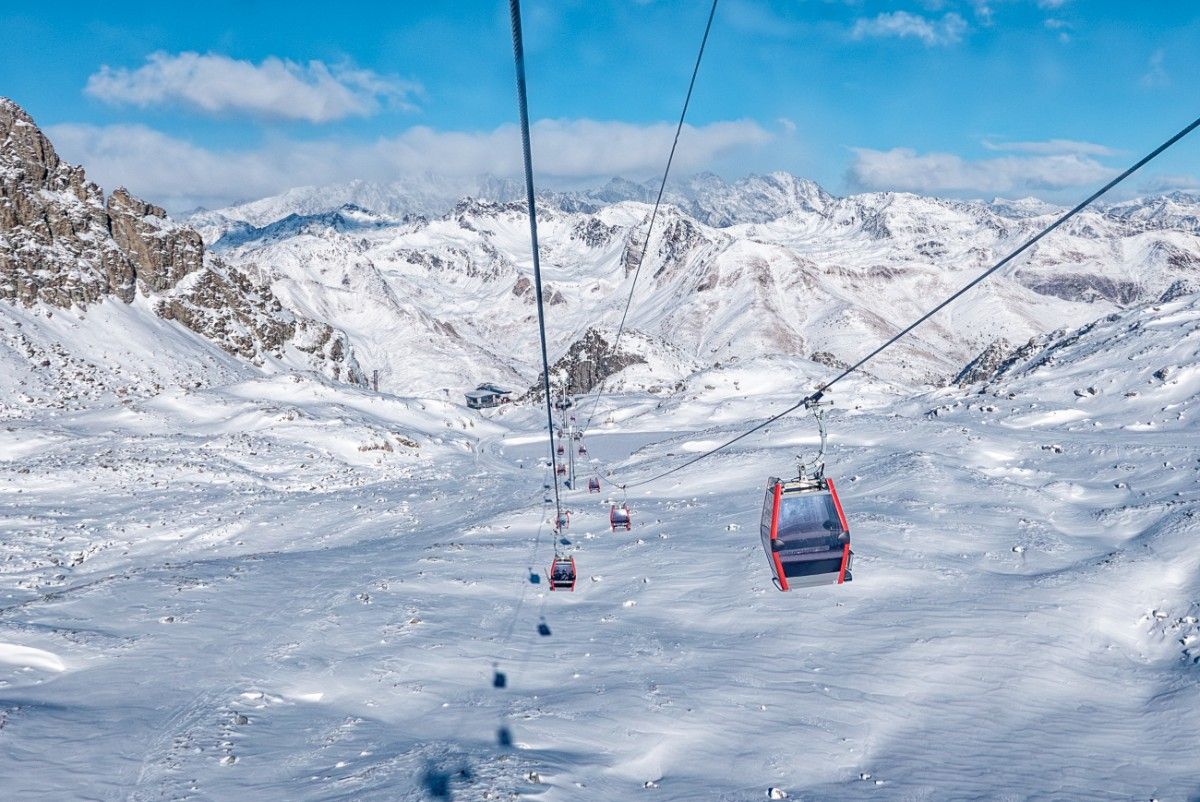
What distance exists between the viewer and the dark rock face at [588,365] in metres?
117

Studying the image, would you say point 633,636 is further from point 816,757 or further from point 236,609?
point 236,609

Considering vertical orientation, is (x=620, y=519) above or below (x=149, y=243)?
below

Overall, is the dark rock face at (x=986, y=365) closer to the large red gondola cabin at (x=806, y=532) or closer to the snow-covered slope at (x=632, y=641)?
the snow-covered slope at (x=632, y=641)

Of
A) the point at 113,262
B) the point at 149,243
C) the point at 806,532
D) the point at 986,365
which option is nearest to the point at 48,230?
the point at 113,262

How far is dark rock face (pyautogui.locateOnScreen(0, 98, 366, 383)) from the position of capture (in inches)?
3396

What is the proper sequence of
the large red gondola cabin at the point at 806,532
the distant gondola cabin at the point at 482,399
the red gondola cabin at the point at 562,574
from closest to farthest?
the large red gondola cabin at the point at 806,532
the red gondola cabin at the point at 562,574
the distant gondola cabin at the point at 482,399

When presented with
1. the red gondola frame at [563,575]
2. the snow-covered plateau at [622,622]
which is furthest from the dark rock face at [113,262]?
the red gondola frame at [563,575]

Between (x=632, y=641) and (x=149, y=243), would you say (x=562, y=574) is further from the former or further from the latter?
(x=149, y=243)

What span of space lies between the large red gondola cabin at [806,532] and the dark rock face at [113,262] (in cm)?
9530

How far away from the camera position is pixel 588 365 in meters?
122

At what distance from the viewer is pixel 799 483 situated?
1545 centimetres

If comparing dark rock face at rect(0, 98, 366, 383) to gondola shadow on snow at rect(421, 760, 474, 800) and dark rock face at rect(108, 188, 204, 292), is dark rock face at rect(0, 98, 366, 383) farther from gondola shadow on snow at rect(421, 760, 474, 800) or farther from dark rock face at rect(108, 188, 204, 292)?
gondola shadow on snow at rect(421, 760, 474, 800)

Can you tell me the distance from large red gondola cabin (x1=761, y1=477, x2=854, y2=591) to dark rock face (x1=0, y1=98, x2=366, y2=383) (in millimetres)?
95304

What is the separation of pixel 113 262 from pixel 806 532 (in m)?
106
